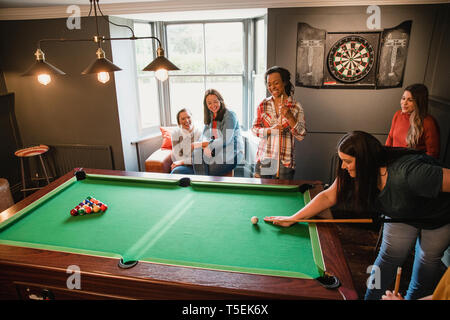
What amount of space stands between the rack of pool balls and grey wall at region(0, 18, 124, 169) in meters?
2.04

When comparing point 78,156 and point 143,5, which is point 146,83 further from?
point 78,156

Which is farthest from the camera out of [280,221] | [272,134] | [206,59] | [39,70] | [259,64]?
[206,59]

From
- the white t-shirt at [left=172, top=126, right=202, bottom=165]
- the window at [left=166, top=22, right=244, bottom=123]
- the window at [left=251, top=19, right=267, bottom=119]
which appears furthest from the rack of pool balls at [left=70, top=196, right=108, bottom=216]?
the window at [left=166, top=22, right=244, bottom=123]

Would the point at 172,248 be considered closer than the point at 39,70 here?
Yes

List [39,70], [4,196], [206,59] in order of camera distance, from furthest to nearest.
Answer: [206,59] < [4,196] < [39,70]

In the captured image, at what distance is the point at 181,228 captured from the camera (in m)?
1.76

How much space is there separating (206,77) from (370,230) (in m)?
2.91

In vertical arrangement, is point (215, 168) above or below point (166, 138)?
below

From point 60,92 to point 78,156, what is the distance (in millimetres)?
848

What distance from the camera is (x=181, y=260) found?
1.50 m

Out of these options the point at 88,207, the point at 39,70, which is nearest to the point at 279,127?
the point at 88,207

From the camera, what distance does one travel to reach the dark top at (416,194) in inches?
59.6

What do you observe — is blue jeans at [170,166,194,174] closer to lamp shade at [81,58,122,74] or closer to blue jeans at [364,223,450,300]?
lamp shade at [81,58,122,74]
